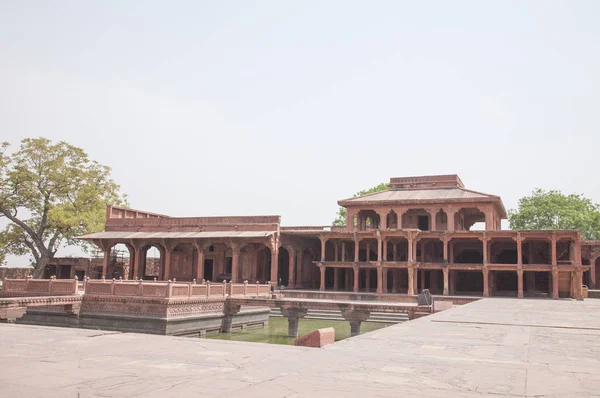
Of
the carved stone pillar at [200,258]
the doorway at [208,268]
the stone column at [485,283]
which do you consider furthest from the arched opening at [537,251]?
the doorway at [208,268]

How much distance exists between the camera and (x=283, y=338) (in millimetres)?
24875

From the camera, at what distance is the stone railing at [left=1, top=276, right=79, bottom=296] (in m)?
25.1

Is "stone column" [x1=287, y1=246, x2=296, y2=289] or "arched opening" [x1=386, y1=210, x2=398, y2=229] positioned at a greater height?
"arched opening" [x1=386, y1=210, x2=398, y2=229]

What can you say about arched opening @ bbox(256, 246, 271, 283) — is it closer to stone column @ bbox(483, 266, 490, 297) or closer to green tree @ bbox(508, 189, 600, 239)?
stone column @ bbox(483, 266, 490, 297)

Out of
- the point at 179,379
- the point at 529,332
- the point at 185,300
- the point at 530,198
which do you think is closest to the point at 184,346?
the point at 179,379

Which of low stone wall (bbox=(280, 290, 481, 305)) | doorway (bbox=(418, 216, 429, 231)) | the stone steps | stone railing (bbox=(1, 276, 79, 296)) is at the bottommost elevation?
the stone steps

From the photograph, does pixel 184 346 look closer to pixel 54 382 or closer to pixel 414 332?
pixel 54 382

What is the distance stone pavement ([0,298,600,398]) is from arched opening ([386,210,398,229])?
3018 centimetres

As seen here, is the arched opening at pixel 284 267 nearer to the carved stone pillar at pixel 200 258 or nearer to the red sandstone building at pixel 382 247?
the red sandstone building at pixel 382 247

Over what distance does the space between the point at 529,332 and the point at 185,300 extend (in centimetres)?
1533

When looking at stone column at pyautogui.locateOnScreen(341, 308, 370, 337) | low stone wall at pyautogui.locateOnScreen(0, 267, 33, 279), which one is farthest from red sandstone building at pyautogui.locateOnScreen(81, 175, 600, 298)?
low stone wall at pyautogui.locateOnScreen(0, 267, 33, 279)

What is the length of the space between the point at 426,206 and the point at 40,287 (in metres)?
24.5

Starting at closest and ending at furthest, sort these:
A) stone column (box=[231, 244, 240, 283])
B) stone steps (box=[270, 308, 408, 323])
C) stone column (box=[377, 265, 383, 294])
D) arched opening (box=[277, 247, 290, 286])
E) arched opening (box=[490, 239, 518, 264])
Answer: stone steps (box=[270, 308, 408, 323]) < stone column (box=[377, 265, 383, 294]) < stone column (box=[231, 244, 240, 283]) < arched opening (box=[490, 239, 518, 264]) < arched opening (box=[277, 247, 290, 286])

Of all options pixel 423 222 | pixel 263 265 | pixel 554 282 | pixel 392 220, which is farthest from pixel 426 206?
pixel 263 265
